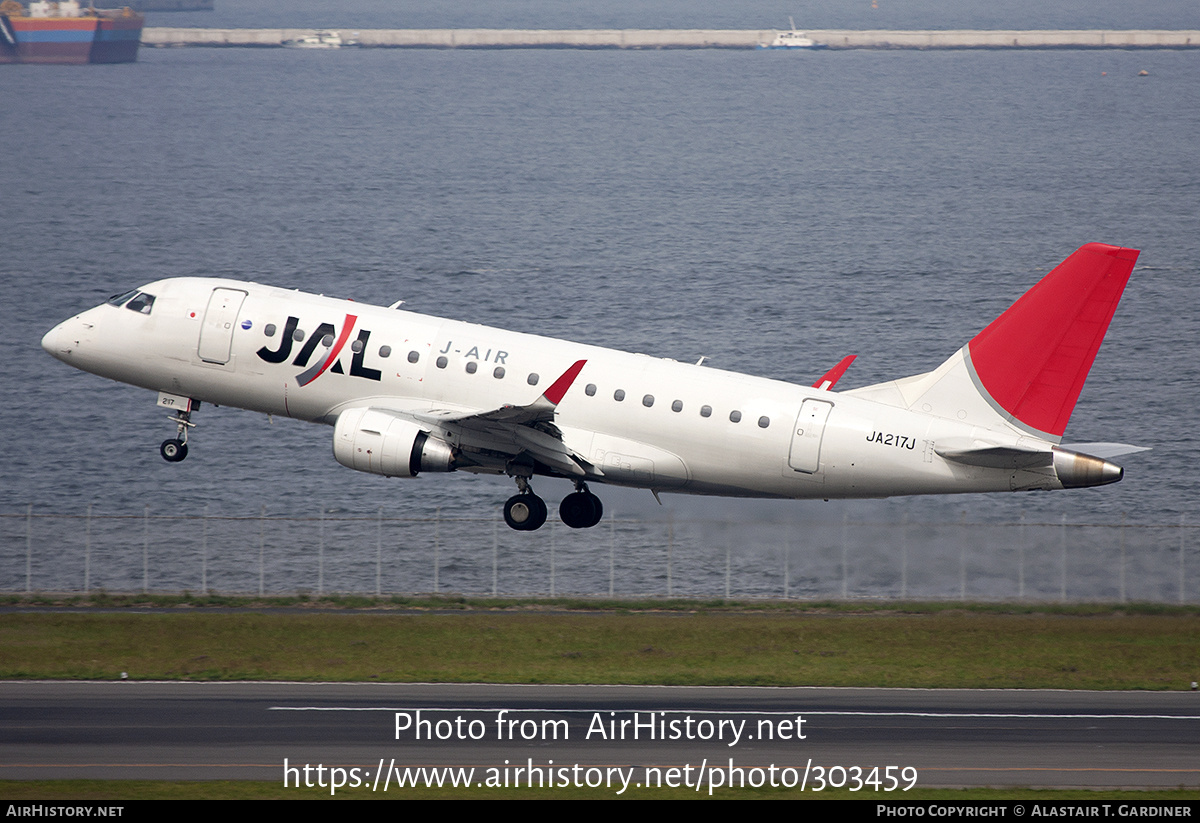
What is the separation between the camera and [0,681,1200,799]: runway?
3198cm

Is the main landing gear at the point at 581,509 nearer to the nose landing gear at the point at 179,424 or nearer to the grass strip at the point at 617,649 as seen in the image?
the grass strip at the point at 617,649

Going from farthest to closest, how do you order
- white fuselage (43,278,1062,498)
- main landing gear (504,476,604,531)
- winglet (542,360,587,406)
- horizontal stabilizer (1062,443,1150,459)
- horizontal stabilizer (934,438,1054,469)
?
main landing gear (504,476,604,531)
white fuselage (43,278,1062,498)
horizontal stabilizer (1062,443,1150,459)
winglet (542,360,587,406)
horizontal stabilizer (934,438,1054,469)

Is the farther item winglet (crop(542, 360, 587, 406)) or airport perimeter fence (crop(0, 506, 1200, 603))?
airport perimeter fence (crop(0, 506, 1200, 603))

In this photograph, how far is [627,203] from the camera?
163875 mm

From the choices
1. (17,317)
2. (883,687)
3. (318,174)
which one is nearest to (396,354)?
(883,687)

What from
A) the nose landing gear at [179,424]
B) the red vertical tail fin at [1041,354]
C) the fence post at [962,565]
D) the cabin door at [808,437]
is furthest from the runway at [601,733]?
the fence post at [962,565]

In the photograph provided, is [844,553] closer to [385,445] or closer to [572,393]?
[572,393]

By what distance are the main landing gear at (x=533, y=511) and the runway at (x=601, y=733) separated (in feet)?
20.1

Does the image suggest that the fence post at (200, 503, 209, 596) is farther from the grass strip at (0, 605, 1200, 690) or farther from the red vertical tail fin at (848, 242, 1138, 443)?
the red vertical tail fin at (848, 242, 1138, 443)

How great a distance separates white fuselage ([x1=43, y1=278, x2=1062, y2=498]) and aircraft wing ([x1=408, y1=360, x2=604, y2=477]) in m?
0.33

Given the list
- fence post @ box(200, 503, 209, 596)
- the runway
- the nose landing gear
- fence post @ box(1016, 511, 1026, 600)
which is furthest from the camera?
fence post @ box(200, 503, 209, 596)

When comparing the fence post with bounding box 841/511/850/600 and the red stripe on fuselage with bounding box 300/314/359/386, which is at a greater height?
the red stripe on fuselage with bounding box 300/314/359/386

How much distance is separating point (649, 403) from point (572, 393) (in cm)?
246

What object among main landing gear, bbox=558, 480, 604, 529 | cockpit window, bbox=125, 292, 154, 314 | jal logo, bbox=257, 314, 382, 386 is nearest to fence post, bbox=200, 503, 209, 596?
cockpit window, bbox=125, 292, 154, 314
